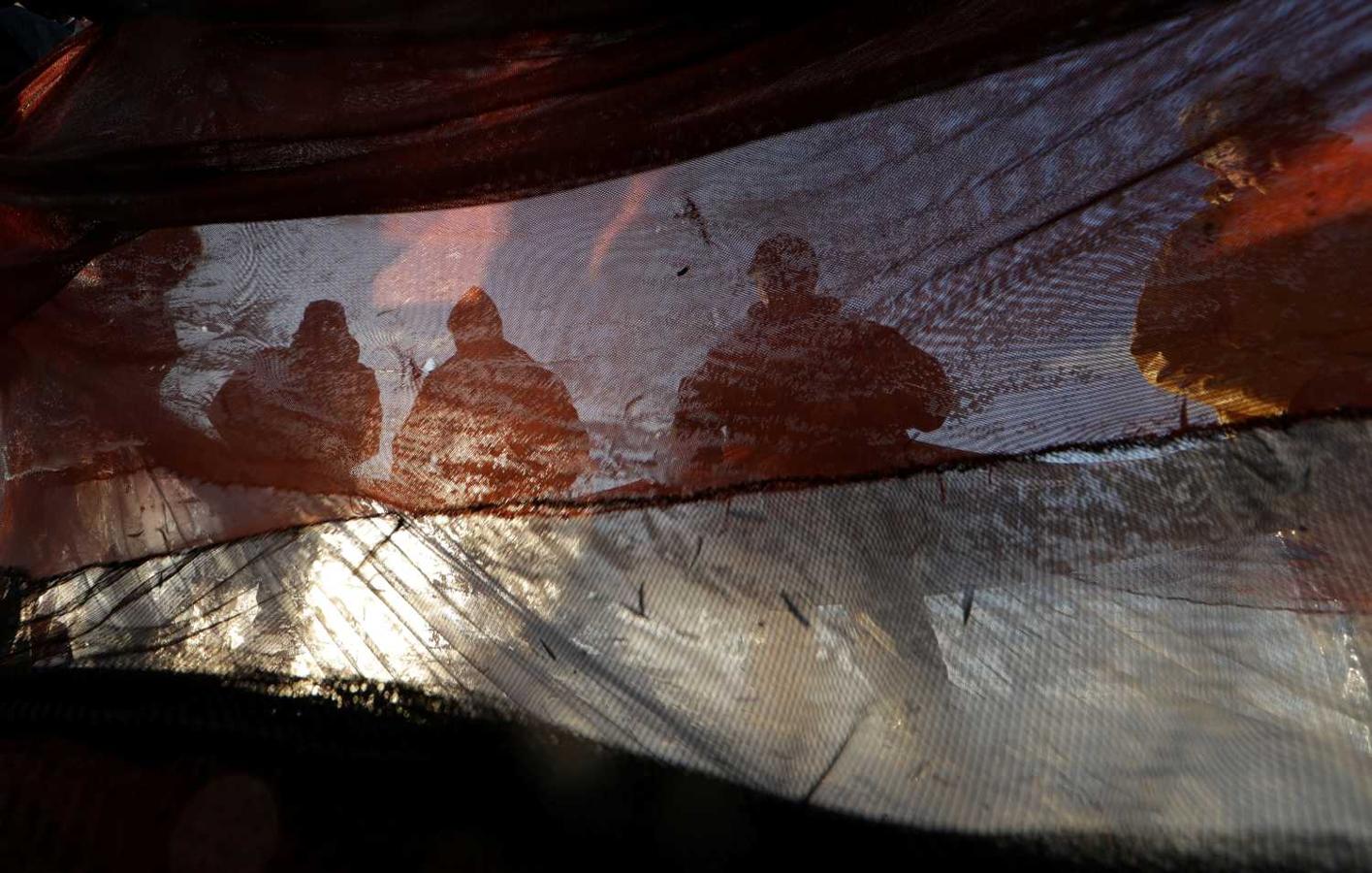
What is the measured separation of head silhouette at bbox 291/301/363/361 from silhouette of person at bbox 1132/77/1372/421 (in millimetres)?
1247

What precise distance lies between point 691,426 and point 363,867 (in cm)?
84

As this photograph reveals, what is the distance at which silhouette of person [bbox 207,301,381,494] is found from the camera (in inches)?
52.4

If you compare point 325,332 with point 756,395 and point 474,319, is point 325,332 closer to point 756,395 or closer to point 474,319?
point 474,319

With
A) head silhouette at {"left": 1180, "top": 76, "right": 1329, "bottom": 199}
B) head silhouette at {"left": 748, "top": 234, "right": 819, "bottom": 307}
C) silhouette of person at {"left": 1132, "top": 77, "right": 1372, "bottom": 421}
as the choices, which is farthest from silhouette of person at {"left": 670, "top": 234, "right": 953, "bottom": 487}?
head silhouette at {"left": 1180, "top": 76, "right": 1329, "bottom": 199}

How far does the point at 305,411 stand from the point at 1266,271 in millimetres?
1457

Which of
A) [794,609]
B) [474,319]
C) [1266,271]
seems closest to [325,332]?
[474,319]

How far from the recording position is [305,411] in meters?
1.36

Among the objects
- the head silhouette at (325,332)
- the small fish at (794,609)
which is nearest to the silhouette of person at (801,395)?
the small fish at (794,609)

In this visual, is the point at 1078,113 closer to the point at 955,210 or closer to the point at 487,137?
the point at 955,210

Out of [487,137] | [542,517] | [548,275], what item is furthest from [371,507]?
[487,137]

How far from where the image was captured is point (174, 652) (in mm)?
1225

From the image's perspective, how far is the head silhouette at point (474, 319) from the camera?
1.33 m

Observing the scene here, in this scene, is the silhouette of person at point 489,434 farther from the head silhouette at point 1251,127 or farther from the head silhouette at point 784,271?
the head silhouette at point 1251,127

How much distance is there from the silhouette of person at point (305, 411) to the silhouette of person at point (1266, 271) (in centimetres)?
120
